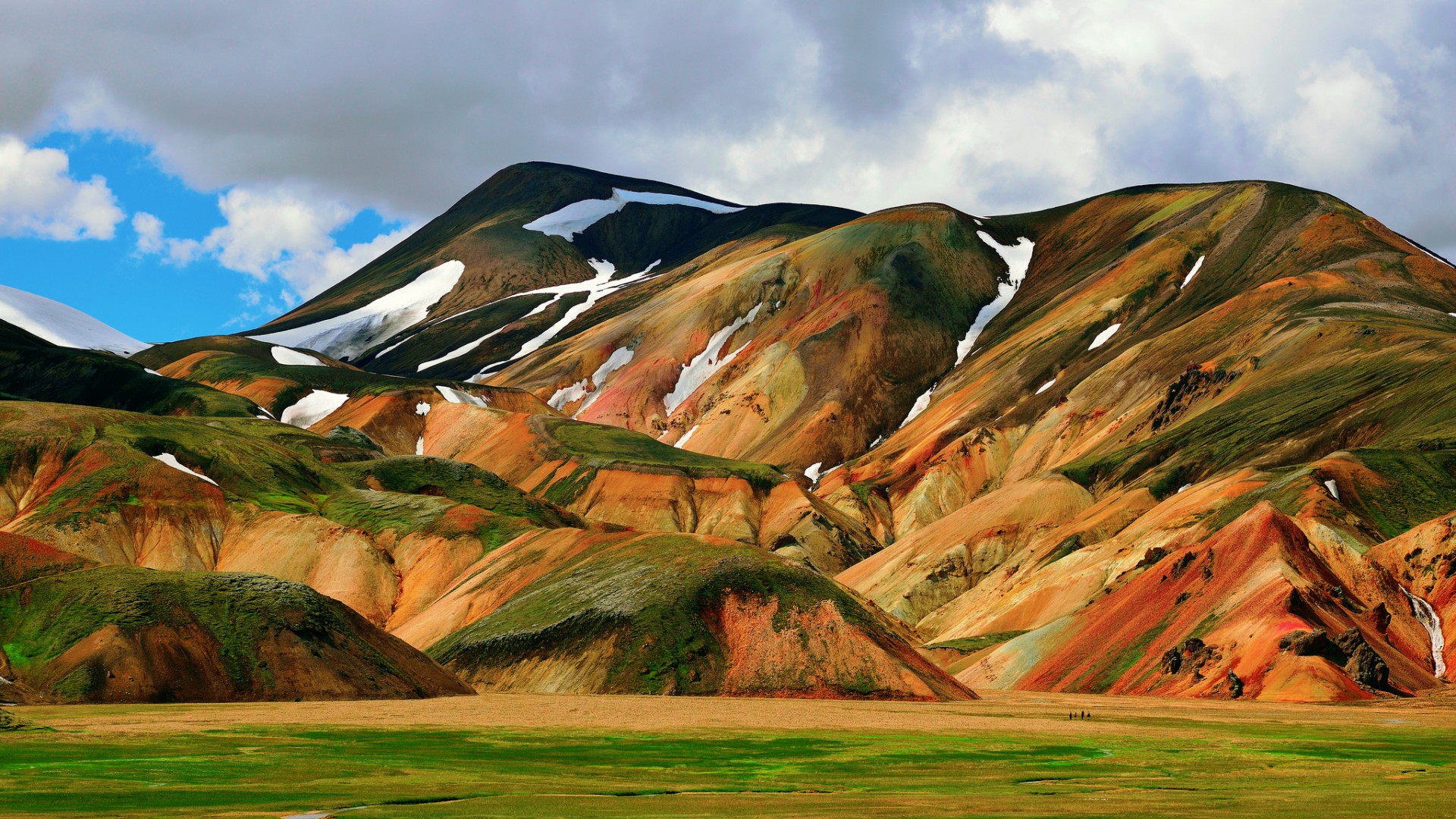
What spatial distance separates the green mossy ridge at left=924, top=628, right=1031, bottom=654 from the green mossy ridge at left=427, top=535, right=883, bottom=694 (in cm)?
2388

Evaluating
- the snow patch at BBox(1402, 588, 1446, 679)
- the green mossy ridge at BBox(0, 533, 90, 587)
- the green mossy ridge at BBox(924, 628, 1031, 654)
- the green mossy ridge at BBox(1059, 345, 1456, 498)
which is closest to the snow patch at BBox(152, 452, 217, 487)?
the green mossy ridge at BBox(0, 533, 90, 587)

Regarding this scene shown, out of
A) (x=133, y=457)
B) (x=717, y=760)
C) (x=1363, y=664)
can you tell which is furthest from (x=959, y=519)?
(x=717, y=760)

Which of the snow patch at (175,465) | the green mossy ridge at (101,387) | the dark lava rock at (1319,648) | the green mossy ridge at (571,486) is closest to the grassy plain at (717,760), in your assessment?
the dark lava rock at (1319,648)

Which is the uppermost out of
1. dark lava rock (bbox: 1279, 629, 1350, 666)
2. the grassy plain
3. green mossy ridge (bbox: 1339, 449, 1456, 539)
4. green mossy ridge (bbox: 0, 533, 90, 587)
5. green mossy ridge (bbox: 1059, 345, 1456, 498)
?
green mossy ridge (bbox: 1059, 345, 1456, 498)

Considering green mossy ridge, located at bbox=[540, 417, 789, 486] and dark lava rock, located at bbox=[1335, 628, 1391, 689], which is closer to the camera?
dark lava rock, located at bbox=[1335, 628, 1391, 689]

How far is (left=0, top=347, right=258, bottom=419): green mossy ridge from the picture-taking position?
6969 inches

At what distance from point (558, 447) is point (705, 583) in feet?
325

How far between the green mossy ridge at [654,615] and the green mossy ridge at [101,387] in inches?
3759

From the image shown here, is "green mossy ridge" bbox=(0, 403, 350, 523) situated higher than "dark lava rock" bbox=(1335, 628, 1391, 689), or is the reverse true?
"green mossy ridge" bbox=(0, 403, 350, 523)

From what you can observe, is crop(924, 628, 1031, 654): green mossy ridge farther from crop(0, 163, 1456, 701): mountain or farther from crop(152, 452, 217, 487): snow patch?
crop(152, 452, 217, 487): snow patch

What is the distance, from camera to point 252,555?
4373 inches

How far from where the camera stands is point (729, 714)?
6725cm

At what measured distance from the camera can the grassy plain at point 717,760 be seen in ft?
108

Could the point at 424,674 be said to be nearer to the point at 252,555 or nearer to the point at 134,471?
the point at 252,555
